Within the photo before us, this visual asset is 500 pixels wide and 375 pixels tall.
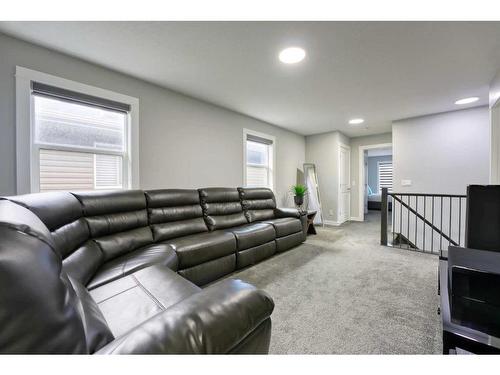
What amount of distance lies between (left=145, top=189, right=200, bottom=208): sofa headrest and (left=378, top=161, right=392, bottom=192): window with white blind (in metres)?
8.47

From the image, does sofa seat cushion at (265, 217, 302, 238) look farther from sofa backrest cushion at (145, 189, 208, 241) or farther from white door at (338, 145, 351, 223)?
white door at (338, 145, 351, 223)

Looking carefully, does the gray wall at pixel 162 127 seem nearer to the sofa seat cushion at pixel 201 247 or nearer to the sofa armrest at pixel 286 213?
the sofa armrest at pixel 286 213

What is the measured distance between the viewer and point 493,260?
1360mm

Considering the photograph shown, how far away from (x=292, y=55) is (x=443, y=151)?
3661 millimetres

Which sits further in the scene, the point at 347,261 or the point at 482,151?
the point at 482,151

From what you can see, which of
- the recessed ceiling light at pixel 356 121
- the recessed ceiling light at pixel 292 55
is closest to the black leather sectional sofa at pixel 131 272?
the recessed ceiling light at pixel 292 55

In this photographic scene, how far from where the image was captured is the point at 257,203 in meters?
3.66

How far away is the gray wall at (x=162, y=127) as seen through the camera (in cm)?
181

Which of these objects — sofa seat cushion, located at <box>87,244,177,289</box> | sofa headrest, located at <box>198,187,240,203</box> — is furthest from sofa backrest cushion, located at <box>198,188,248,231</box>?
sofa seat cushion, located at <box>87,244,177,289</box>

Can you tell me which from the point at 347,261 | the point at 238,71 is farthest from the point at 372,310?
the point at 238,71

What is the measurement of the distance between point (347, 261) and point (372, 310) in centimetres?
117

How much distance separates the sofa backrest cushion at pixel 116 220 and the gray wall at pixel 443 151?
475 centimetres

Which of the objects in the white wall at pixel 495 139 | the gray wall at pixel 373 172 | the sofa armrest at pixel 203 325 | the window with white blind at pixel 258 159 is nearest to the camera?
the sofa armrest at pixel 203 325
